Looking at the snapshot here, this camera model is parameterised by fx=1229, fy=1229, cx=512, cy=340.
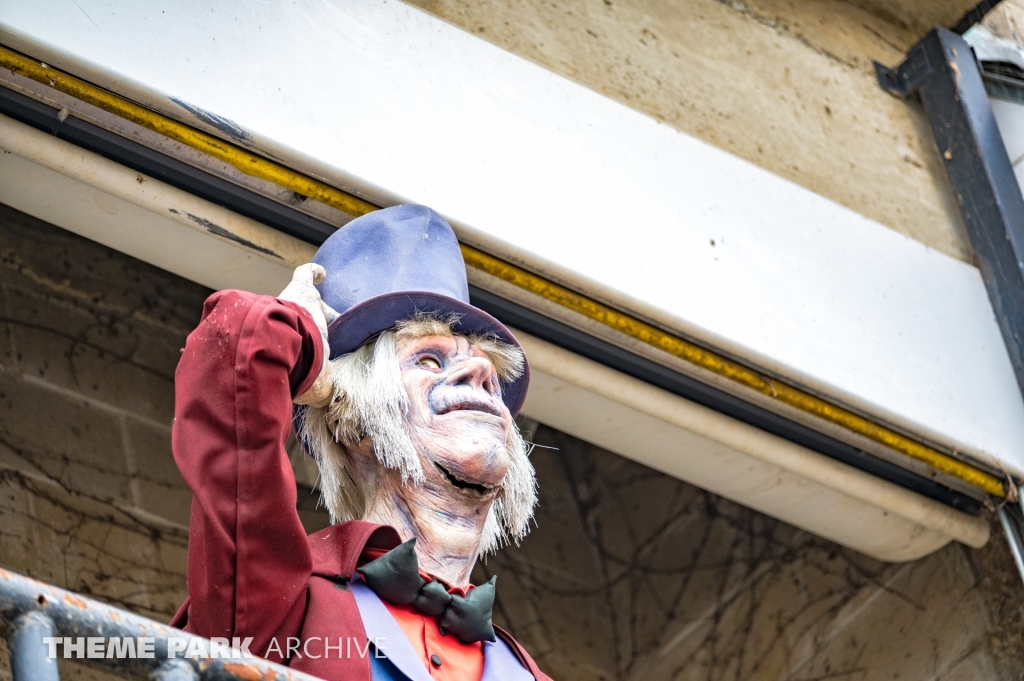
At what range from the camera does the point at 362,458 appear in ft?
5.21

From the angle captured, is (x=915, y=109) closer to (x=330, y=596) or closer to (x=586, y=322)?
(x=586, y=322)

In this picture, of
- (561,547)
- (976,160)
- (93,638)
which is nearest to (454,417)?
(93,638)

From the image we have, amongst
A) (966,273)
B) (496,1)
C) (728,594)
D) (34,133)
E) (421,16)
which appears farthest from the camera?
(728,594)

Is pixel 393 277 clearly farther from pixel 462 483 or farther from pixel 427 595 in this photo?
pixel 427 595

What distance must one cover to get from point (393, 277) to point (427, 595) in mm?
444

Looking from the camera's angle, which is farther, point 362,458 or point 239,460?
point 362,458

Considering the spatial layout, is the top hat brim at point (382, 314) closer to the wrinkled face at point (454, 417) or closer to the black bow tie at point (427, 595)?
the wrinkled face at point (454, 417)

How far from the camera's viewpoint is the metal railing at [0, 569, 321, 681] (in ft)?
2.55

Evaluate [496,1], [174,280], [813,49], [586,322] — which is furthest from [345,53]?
[813,49]

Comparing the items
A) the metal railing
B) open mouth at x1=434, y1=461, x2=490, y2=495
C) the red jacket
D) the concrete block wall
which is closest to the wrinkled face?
open mouth at x1=434, y1=461, x2=490, y2=495

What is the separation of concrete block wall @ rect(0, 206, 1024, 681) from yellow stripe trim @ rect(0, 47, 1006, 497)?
32cm

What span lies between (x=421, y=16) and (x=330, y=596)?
102 centimetres

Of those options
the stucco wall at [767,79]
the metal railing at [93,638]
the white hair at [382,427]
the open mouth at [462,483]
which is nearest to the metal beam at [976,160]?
the stucco wall at [767,79]

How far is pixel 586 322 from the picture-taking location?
1859 millimetres
